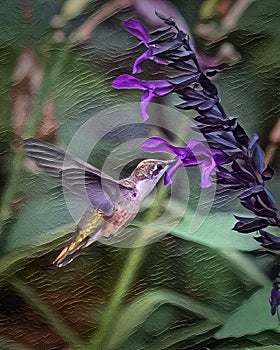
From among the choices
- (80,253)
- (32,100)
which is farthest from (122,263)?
(32,100)

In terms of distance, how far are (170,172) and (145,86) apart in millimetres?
77

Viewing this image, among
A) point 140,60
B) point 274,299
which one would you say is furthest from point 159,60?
point 274,299

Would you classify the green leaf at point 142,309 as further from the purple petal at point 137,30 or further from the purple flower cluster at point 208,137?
the purple petal at point 137,30

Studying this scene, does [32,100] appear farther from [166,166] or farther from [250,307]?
[250,307]

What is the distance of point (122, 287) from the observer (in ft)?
1.97

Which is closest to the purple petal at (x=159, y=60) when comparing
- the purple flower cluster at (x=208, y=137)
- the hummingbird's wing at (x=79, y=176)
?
the purple flower cluster at (x=208, y=137)

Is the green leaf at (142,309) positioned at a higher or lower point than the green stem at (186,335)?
higher

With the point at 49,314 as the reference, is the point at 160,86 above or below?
above

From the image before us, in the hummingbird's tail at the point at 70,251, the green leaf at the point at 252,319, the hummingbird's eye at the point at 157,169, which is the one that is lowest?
the green leaf at the point at 252,319

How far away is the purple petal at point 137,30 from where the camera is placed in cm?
58

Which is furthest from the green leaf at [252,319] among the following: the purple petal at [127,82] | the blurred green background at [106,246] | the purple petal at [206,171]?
the purple petal at [127,82]

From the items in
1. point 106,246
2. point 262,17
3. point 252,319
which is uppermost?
point 262,17

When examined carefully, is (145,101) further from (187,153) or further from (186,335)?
(186,335)

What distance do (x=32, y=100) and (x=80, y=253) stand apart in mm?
136
